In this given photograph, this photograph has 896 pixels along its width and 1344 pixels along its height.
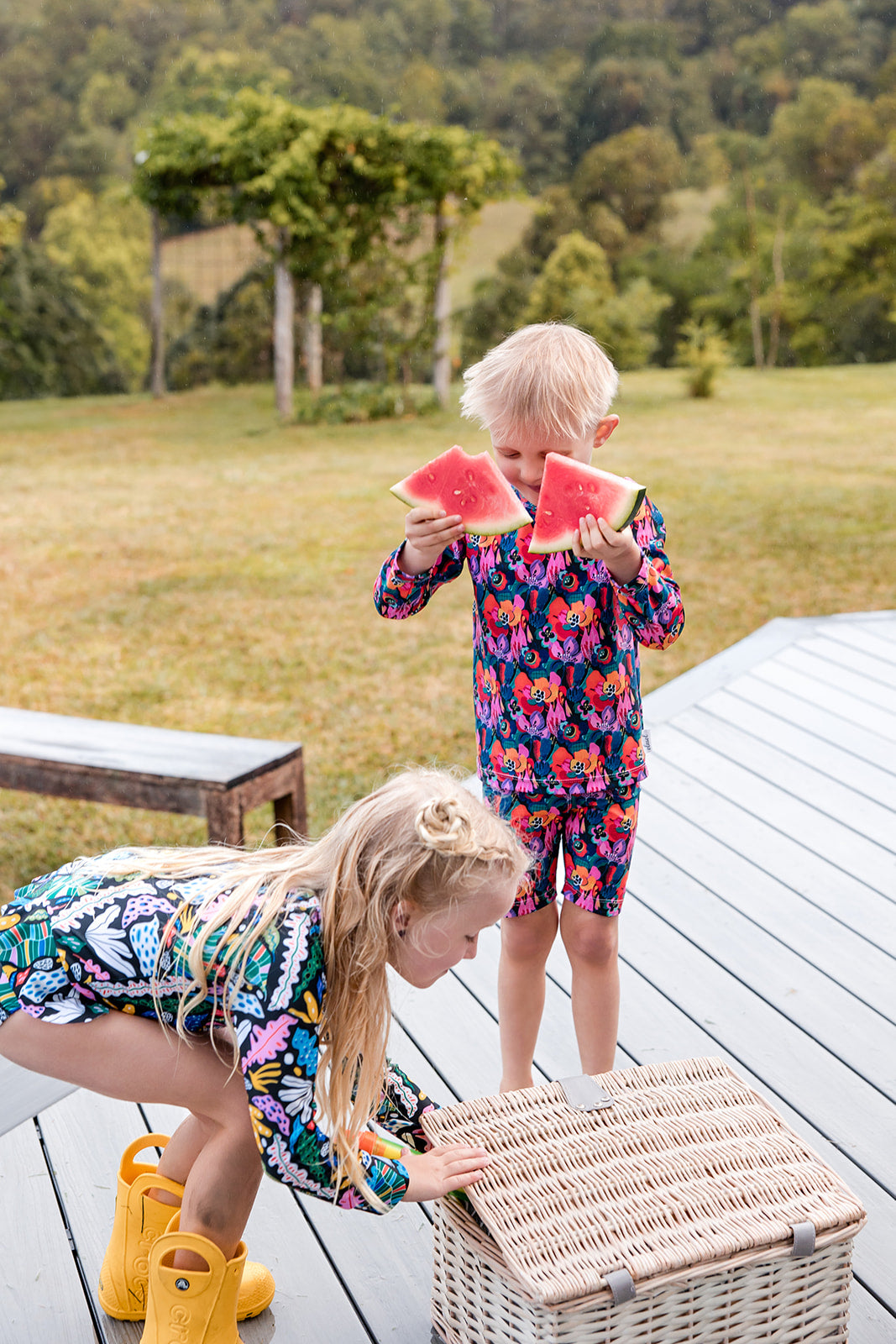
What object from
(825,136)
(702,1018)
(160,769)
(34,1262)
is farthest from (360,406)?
(34,1262)

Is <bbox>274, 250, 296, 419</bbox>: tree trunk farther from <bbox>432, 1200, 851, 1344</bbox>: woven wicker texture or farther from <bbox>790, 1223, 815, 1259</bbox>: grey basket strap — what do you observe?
<bbox>790, 1223, 815, 1259</bbox>: grey basket strap

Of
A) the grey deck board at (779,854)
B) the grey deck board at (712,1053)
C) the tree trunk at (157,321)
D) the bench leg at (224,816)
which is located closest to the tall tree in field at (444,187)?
the tree trunk at (157,321)

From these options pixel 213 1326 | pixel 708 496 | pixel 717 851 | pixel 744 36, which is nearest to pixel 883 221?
pixel 744 36

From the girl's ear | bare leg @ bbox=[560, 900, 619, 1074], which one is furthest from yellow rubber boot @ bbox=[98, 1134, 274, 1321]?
bare leg @ bbox=[560, 900, 619, 1074]

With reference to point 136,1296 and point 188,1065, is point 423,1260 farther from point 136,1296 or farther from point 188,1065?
point 188,1065

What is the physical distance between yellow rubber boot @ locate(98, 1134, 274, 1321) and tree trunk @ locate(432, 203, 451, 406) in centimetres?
1049

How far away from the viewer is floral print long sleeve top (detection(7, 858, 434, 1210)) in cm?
146

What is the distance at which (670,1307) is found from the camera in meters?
1.50

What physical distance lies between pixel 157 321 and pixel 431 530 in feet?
36.6

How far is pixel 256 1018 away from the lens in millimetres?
1464

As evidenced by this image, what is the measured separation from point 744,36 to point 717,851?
52.6ft

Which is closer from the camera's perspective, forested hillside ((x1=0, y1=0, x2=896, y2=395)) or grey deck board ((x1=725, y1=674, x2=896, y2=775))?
grey deck board ((x1=725, y1=674, x2=896, y2=775))

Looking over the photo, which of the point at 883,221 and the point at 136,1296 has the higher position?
the point at 883,221

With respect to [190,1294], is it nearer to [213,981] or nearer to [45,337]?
[213,981]
